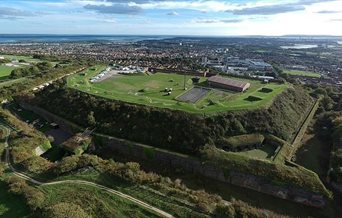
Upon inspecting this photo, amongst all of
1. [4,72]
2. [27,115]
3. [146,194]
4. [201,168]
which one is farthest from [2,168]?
[4,72]

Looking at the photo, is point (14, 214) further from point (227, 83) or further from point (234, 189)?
point (227, 83)

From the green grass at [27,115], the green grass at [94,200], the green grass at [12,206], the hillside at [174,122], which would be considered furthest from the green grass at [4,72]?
the green grass at [94,200]

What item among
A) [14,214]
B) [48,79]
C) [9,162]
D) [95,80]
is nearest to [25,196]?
[14,214]

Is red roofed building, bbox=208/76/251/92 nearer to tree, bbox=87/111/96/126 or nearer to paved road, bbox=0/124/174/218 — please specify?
tree, bbox=87/111/96/126

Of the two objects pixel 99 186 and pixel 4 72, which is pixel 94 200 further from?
pixel 4 72

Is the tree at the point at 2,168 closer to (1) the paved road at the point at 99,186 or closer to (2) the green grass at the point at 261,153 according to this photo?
(1) the paved road at the point at 99,186

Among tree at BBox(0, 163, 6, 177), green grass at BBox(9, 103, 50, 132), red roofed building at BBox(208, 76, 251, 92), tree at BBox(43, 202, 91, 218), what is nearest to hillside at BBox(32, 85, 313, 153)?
green grass at BBox(9, 103, 50, 132)
